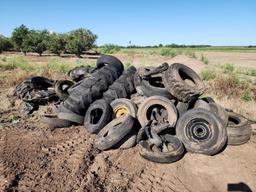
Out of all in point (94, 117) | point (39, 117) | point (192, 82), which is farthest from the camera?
point (39, 117)

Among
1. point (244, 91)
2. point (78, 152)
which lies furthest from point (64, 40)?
point (78, 152)

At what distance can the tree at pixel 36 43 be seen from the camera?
161 ft

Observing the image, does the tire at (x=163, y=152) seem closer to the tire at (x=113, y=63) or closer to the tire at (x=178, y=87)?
the tire at (x=178, y=87)

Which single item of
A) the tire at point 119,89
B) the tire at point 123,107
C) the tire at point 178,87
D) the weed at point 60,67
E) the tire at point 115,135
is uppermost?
the tire at point 178,87

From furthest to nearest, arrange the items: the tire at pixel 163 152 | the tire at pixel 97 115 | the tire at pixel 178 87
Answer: the tire at pixel 97 115 → the tire at pixel 178 87 → the tire at pixel 163 152

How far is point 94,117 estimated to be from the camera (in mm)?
8484

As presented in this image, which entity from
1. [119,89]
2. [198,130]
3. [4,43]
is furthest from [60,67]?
[4,43]

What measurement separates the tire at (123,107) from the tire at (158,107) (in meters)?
0.31

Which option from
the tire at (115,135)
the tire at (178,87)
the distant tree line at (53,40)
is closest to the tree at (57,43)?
the distant tree line at (53,40)

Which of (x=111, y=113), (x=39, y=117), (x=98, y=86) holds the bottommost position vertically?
(x=39, y=117)

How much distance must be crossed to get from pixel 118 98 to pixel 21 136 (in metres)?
2.98

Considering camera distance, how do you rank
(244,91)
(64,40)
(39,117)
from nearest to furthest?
(39,117), (244,91), (64,40)

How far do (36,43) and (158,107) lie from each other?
46278 millimetres

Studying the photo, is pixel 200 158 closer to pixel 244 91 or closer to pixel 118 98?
pixel 118 98
